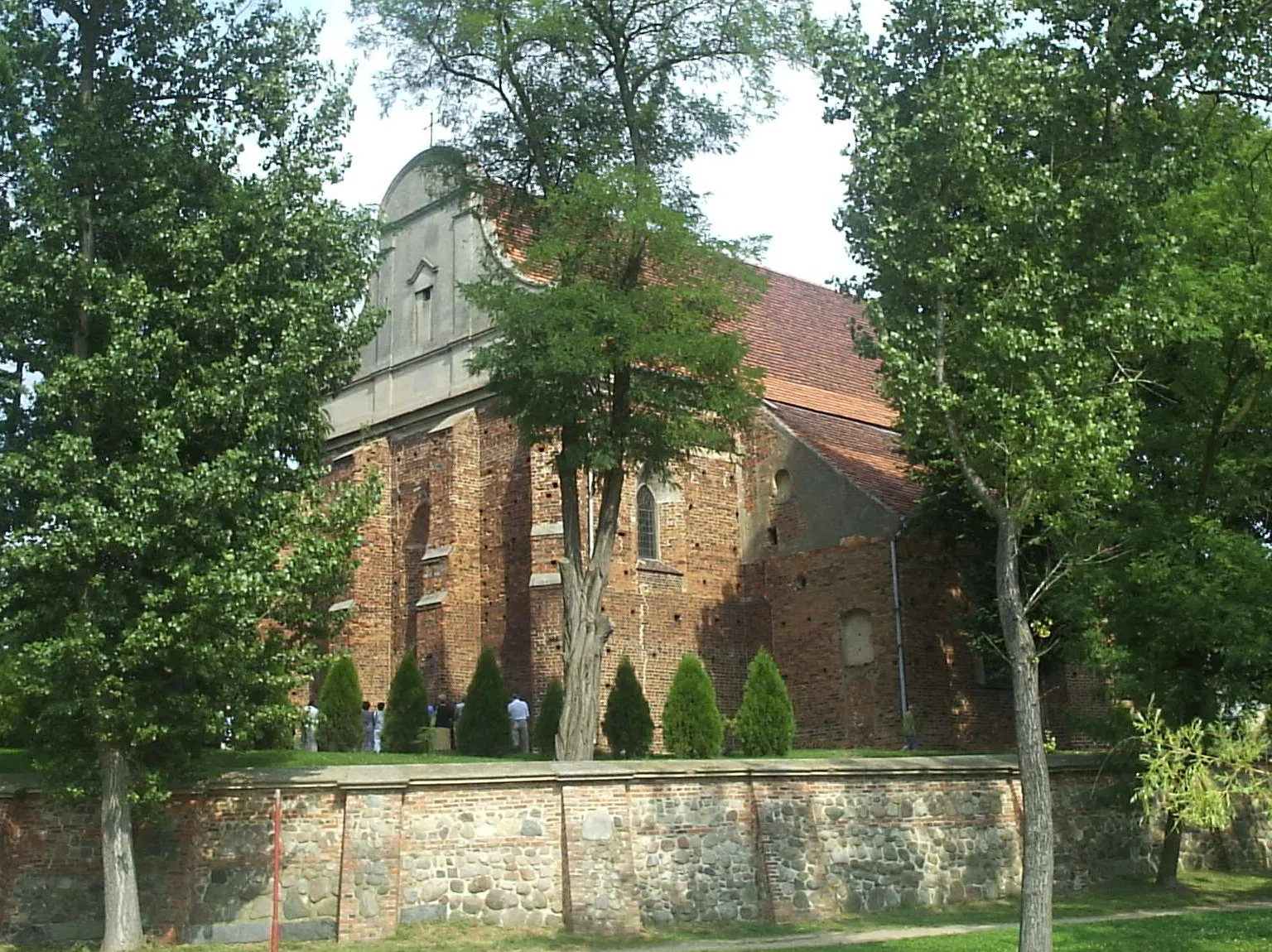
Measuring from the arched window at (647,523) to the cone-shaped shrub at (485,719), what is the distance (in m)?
5.76

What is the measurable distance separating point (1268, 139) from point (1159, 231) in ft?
15.9

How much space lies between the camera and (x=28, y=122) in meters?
14.5

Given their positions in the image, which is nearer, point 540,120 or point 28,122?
point 28,122

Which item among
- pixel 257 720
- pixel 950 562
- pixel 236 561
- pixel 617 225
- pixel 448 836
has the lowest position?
pixel 448 836

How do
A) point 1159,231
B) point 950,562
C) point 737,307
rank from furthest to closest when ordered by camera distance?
1. point 950,562
2. point 737,307
3. point 1159,231

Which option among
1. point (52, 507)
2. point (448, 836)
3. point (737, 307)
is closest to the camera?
point (52, 507)

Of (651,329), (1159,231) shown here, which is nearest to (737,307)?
(651,329)

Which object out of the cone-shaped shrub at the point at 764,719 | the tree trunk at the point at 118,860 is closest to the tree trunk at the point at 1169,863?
the cone-shaped shrub at the point at 764,719

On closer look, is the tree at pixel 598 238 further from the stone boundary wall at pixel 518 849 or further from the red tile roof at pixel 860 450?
the red tile roof at pixel 860 450

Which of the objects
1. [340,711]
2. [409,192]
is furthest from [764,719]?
[409,192]

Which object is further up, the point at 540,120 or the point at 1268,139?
the point at 540,120

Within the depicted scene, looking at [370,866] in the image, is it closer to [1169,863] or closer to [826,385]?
[1169,863]

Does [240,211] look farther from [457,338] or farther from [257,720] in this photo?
[457,338]

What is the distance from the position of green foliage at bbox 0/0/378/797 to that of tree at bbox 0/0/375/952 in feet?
0.09
